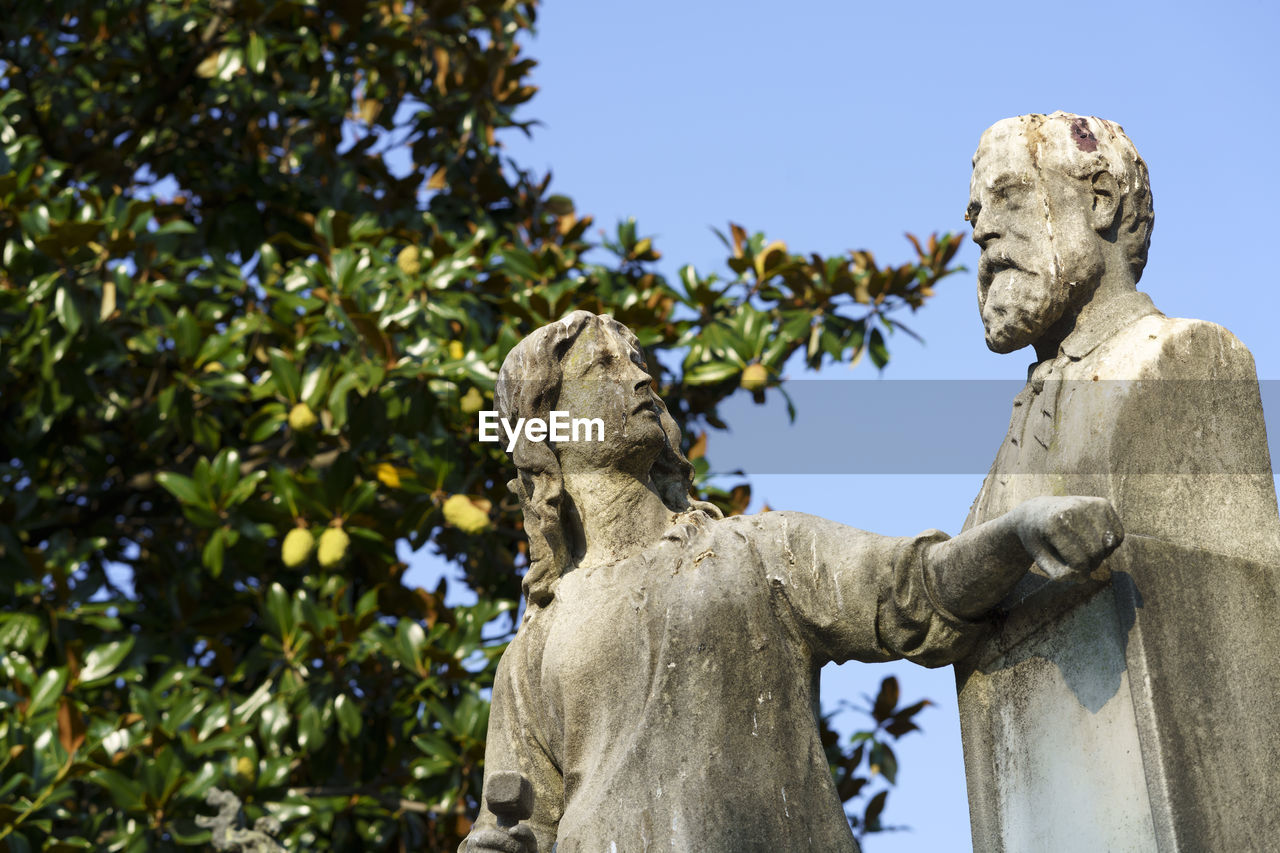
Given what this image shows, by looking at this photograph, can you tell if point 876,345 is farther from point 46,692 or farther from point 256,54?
point 46,692

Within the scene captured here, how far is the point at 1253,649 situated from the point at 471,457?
5.42 metres

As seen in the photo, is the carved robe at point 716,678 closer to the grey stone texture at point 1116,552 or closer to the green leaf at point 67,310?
the grey stone texture at point 1116,552

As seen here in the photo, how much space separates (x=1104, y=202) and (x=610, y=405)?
4.42 feet

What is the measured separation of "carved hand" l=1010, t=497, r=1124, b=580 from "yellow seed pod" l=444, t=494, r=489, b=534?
4718 mm

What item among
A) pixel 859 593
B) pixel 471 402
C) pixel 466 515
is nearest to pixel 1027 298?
pixel 859 593

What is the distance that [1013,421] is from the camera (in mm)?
3887

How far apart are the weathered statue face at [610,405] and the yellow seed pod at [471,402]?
3709mm

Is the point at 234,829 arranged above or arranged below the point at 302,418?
below

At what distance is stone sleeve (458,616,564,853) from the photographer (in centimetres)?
410

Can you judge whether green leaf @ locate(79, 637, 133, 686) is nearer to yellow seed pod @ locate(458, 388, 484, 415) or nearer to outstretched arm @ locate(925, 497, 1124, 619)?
yellow seed pod @ locate(458, 388, 484, 415)

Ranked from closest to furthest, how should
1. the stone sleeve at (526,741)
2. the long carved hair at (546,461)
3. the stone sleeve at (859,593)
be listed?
the stone sleeve at (859,593)
the stone sleeve at (526,741)
the long carved hair at (546,461)

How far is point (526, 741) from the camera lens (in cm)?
416

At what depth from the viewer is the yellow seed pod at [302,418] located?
26.0ft

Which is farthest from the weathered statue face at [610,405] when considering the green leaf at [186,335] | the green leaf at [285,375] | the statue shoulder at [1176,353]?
the green leaf at [186,335]
